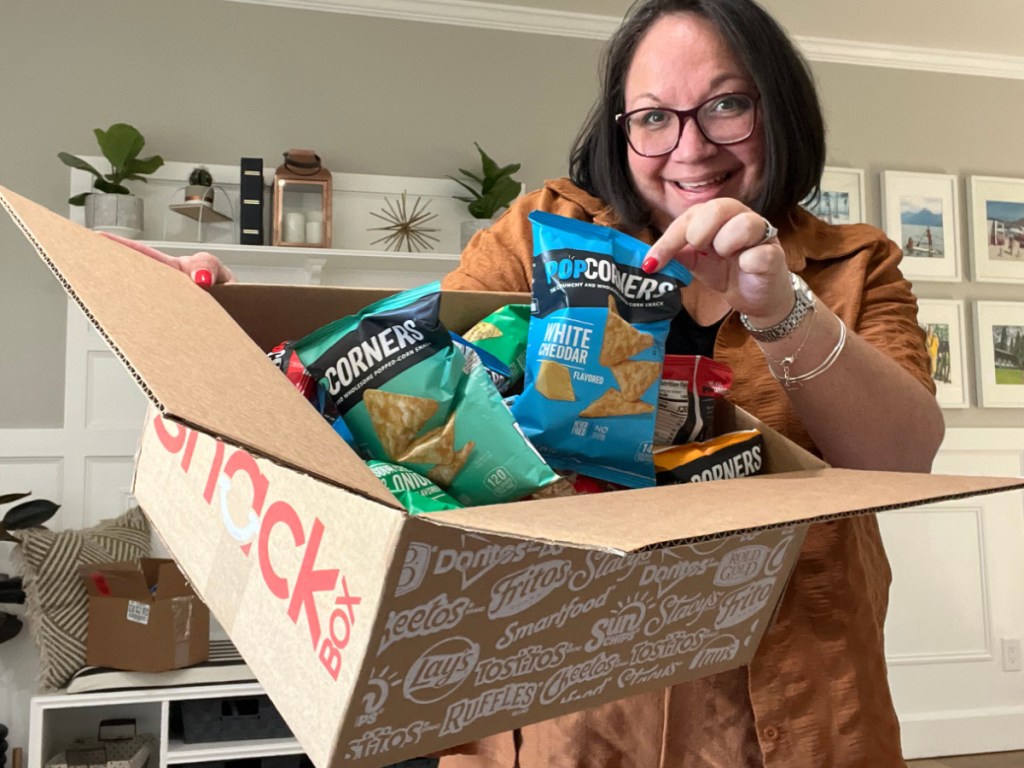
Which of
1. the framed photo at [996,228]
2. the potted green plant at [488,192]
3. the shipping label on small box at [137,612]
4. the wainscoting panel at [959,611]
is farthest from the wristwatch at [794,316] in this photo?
the framed photo at [996,228]

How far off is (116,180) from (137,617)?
135 centimetres

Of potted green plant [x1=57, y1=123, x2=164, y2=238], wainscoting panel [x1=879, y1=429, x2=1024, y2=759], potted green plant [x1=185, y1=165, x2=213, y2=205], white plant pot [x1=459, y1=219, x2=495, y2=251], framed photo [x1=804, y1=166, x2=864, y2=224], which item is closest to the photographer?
potted green plant [x1=57, y1=123, x2=164, y2=238]

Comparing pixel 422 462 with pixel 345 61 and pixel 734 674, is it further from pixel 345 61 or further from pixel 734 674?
pixel 345 61

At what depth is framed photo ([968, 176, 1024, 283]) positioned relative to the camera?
144 inches

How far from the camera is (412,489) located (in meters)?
0.52

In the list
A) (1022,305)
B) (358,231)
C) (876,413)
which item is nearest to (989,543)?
(1022,305)

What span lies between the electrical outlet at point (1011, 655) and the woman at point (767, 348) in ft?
10.2

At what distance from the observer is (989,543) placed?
11.6 ft

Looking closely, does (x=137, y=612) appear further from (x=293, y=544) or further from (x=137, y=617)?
(x=293, y=544)

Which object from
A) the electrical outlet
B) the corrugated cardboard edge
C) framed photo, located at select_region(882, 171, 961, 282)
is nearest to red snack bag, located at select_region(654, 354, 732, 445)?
the corrugated cardboard edge

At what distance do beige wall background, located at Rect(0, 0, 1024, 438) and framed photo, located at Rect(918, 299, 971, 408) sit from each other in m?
0.07

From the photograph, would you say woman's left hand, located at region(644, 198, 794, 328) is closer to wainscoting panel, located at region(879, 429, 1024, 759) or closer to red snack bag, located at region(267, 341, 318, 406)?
red snack bag, located at region(267, 341, 318, 406)

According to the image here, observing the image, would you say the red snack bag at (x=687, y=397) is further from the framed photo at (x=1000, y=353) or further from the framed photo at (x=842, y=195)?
the framed photo at (x=1000, y=353)

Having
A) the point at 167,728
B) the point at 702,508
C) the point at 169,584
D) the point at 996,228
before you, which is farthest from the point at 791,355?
the point at 996,228
